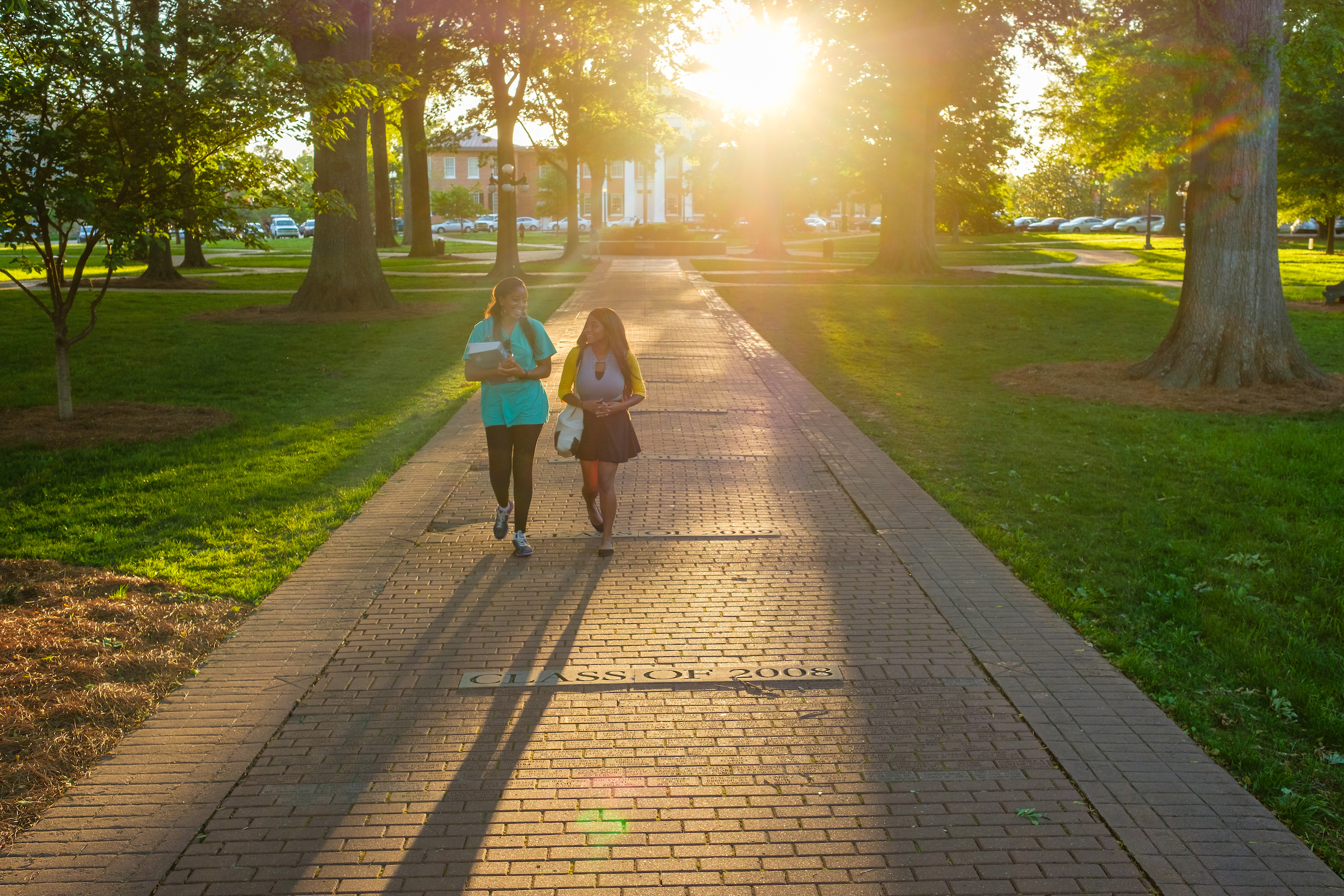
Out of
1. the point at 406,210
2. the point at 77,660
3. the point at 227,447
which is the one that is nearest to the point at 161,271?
the point at 227,447

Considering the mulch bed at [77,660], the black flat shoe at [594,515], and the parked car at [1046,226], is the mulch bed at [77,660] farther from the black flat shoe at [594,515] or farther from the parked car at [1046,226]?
the parked car at [1046,226]

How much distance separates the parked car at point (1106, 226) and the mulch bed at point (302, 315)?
63.4m

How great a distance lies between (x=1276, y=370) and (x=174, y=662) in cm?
1139

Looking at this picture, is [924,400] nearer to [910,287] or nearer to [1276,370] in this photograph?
[1276,370]

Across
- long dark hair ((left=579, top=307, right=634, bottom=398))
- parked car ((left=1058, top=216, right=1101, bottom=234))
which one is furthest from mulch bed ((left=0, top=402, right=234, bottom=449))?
parked car ((left=1058, top=216, right=1101, bottom=234))

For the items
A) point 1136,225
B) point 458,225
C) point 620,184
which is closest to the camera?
point 1136,225

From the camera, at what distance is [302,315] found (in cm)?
1914

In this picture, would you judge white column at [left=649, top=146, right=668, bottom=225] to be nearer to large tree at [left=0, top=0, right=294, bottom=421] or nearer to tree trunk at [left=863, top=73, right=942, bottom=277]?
tree trunk at [left=863, top=73, right=942, bottom=277]

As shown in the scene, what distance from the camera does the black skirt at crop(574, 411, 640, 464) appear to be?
643 centimetres

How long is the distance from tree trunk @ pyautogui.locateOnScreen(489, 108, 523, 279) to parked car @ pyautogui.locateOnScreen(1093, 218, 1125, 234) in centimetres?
5385

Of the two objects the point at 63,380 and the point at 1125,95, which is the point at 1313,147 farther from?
the point at 63,380

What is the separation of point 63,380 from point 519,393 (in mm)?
5740

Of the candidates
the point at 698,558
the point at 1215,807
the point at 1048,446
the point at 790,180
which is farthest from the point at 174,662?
the point at 790,180

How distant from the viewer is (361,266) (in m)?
20.0
